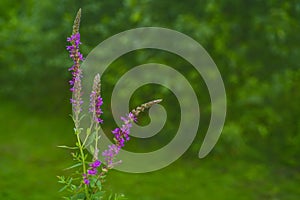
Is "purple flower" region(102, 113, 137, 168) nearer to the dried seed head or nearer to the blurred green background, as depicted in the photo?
the dried seed head

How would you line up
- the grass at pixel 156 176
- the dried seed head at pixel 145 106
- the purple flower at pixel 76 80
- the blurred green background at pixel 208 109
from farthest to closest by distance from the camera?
the blurred green background at pixel 208 109, the grass at pixel 156 176, the purple flower at pixel 76 80, the dried seed head at pixel 145 106

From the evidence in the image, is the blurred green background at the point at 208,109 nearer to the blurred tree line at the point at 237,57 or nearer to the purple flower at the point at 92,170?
the blurred tree line at the point at 237,57

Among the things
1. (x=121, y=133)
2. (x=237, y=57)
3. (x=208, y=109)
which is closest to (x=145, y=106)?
(x=121, y=133)

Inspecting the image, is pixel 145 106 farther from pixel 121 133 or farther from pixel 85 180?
pixel 85 180

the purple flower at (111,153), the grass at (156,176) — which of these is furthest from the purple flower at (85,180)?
the grass at (156,176)

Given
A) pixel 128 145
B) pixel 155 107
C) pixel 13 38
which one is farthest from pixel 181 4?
pixel 13 38

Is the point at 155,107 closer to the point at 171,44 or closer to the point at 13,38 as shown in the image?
the point at 171,44

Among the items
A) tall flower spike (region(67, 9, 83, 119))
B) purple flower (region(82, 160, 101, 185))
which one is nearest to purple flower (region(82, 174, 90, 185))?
purple flower (region(82, 160, 101, 185))

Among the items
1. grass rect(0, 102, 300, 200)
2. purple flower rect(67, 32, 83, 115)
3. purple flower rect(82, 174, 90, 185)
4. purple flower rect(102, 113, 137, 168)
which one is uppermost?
grass rect(0, 102, 300, 200)
